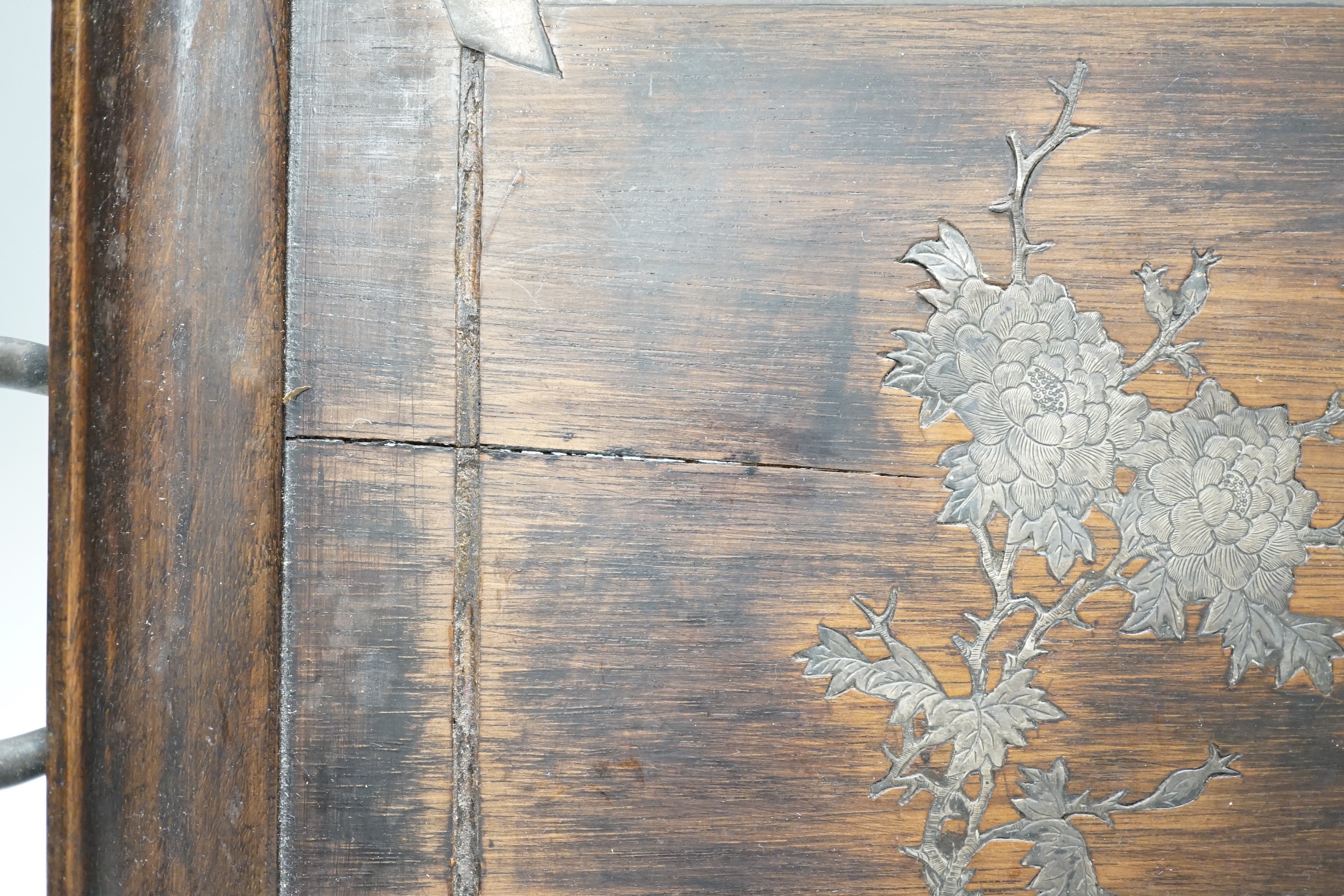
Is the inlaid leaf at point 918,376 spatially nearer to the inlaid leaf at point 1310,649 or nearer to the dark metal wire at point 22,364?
the inlaid leaf at point 1310,649

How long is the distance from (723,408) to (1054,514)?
0.34 m

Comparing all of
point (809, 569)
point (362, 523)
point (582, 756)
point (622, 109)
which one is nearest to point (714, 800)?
point (582, 756)

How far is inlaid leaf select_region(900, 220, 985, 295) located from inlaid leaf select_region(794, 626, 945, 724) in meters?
0.37

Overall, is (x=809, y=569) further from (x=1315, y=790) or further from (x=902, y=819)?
(x=1315, y=790)

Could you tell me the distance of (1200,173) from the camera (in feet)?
2.98

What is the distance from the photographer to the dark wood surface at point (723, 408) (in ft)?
2.93

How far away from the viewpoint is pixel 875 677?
903 millimetres

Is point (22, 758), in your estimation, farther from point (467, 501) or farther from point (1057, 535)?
point (1057, 535)

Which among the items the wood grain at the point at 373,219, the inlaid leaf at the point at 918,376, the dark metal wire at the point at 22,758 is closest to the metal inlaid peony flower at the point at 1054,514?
the inlaid leaf at the point at 918,376

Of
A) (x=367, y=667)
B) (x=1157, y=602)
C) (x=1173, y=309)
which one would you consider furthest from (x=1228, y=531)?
(x=367, y=667)

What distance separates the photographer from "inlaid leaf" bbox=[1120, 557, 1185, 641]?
90cm

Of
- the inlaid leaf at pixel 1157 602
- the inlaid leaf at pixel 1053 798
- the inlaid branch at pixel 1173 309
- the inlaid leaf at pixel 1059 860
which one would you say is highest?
the inlaid branch at pixel 1173 309

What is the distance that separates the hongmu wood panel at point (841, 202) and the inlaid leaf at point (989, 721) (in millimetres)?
234

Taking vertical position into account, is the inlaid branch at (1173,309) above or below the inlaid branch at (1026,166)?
below
